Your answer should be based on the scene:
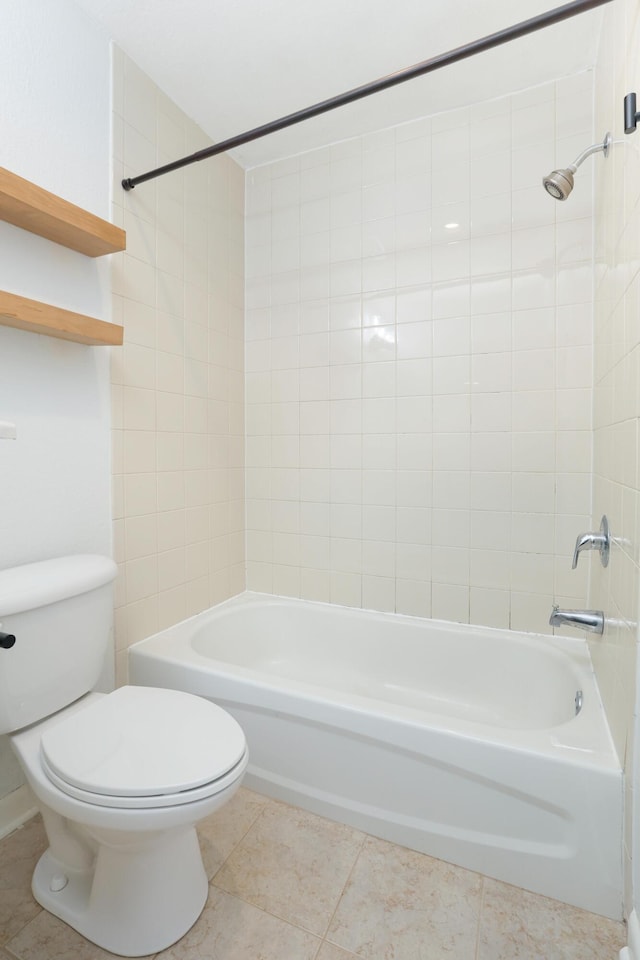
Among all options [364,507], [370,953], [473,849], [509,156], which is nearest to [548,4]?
[509,156]

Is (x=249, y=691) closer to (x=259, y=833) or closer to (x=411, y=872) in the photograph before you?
(x=259, y=833)

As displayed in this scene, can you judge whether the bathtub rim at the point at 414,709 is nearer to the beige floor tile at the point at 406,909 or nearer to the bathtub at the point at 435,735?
the bathtub at the point at 435,735

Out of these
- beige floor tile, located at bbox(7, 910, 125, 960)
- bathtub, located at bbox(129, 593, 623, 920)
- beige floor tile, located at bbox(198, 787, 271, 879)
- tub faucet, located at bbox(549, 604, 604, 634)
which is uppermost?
tub faucet, located at bbox(549, 604, 604, 634)

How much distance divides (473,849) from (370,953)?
37cm

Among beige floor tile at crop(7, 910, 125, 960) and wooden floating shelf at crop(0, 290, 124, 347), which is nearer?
beige floor tile at crop(7, 910, 125, 960)

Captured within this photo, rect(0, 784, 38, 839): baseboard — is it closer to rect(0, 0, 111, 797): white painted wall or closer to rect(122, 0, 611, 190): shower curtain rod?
rect(0, 0, 111, 797): white painted wall

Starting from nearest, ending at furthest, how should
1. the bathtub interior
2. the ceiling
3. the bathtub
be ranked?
the bathtub < the ceiling < the bathtub interior

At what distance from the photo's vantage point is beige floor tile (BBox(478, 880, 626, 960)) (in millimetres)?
1056

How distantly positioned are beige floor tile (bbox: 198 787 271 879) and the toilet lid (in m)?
0.47

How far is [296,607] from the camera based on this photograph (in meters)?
2.19

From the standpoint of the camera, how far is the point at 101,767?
1.00 m

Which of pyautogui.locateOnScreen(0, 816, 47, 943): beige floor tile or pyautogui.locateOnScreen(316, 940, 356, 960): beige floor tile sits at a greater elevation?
pyautogui.locateOnScreen(0, 816, 47, 943): beige floor tile

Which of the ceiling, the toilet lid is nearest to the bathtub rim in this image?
the toilet lid

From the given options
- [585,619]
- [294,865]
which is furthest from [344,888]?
[585,619]
